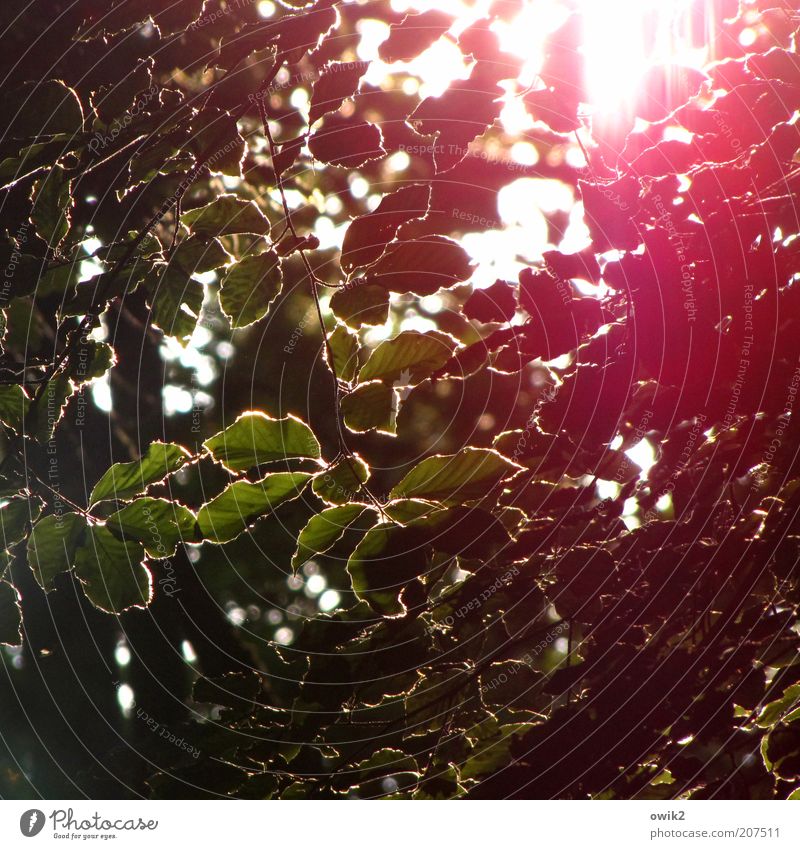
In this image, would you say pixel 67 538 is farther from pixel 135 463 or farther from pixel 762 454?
pixel 762 454

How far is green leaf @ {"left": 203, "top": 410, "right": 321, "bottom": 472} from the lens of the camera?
0.45 meters

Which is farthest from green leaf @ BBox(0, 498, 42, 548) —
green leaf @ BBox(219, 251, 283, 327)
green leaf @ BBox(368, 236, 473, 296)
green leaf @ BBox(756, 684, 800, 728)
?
green leaf @ BBox(756, 684, 800, 728)

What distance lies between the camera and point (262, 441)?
46 cm

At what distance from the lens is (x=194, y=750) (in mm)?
561

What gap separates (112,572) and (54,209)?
1.14 feet

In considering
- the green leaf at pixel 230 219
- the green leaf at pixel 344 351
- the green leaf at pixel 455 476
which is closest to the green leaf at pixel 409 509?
the green leaf at pixel 455 476

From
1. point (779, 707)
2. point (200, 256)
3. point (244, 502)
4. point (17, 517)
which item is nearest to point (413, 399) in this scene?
point (244, 502)

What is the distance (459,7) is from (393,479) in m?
0.44

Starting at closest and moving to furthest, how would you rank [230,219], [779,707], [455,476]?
[455,476] → [230,219] → [779,707]

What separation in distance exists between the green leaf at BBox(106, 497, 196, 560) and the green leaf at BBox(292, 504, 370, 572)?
0.10 meters

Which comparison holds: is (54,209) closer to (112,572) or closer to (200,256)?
(200,256)

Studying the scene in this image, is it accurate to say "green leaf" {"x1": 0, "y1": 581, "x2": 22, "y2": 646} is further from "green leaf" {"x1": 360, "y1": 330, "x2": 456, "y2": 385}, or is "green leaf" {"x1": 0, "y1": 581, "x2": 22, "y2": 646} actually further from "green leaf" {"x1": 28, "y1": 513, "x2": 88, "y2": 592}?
"green leaf" {"x1": 360, "y1": 330, "x2": 456, "y2": 385}
